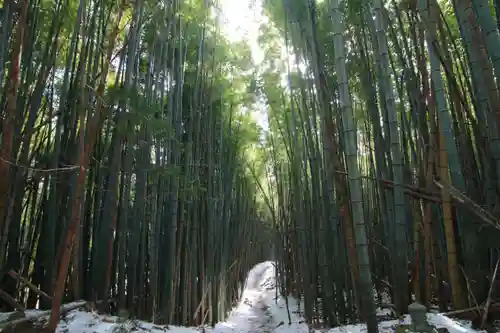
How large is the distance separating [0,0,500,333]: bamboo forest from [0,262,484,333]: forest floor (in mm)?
173

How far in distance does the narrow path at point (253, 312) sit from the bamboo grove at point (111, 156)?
0.54 metres

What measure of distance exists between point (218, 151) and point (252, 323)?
8.10ft

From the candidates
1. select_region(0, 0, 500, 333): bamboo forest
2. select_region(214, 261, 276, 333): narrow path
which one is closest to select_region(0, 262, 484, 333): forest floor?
select_region(214, 261, 276, 333): narrow path

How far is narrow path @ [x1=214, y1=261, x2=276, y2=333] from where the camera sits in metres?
5.04

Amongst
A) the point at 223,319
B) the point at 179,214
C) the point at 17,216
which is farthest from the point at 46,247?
the point at 223,319

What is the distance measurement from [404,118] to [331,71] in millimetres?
1120

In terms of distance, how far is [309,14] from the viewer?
2.98m

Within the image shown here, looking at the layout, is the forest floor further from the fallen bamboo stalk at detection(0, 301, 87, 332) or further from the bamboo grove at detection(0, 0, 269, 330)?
the bamboo grove at detection(0, 0, 269, 330)

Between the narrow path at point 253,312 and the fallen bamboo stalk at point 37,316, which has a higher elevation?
the fallen bamboo stalk at point 37,316

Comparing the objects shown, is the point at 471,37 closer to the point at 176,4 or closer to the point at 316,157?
the point at 316,157

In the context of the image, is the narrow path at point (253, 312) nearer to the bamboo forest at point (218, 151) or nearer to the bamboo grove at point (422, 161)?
the bamboo forest at point (218, 151)

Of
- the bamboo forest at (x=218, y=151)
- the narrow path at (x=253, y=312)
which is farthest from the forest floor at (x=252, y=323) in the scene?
the bamboo forest at (x=218, y=151)

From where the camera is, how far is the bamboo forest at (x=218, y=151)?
2039 millimetres

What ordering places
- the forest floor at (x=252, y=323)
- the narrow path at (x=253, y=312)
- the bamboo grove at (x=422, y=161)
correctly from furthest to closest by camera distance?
the narrow path at (x=253, y=312) → the forest floor at (x=252, y=323) → the bamboo grove at (x=422, y=161)
